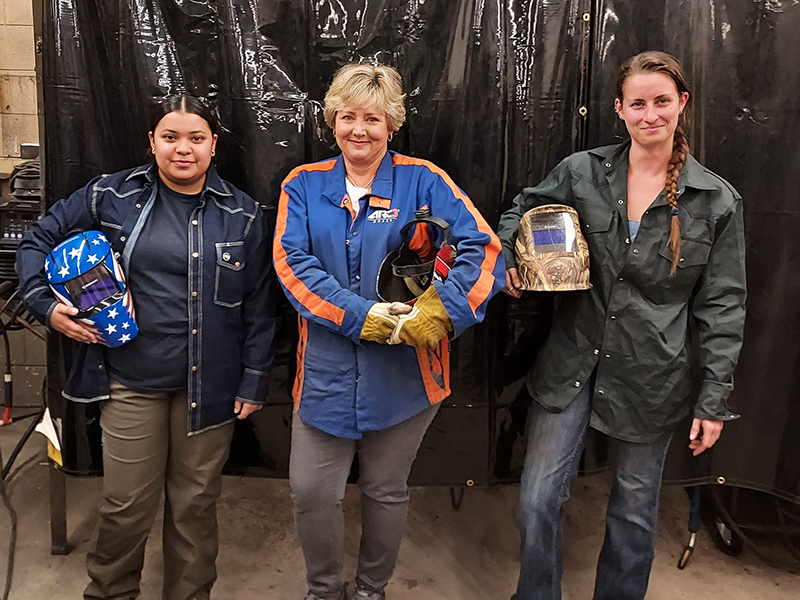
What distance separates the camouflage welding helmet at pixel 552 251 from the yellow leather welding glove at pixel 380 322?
358mm

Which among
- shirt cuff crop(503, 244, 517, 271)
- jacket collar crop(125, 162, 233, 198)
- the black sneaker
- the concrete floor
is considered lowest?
the concrete floor

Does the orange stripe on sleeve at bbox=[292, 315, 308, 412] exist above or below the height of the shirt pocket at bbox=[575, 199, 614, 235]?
below

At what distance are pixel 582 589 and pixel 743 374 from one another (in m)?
0.83

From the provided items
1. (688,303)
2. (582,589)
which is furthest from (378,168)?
(582,589)

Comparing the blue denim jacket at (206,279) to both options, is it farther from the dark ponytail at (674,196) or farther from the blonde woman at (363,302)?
the dark ponytail at (674,196)

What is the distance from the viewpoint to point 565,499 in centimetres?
174

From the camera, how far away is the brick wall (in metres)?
2.86

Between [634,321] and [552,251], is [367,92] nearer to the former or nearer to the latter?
[552,251]

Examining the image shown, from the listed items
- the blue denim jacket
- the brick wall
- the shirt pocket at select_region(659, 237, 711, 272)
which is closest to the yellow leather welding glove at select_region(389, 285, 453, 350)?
the blue denim jacket

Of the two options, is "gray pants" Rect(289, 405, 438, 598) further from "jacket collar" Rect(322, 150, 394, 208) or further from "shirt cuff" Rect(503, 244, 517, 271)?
"jacket collar" Rect(322, 150, 394, 208)

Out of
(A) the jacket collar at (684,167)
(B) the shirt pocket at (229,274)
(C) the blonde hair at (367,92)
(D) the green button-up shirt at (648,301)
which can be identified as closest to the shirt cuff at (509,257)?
(D) the green button-up shirt at (648,301)

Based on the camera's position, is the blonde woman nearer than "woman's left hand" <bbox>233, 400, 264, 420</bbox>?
Yes

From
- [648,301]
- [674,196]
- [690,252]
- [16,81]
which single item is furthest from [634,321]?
[16,81]

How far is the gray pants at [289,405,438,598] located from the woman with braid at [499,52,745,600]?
13.4 inches
